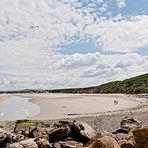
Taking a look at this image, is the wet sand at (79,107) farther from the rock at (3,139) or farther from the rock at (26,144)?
the rock at (26,144)

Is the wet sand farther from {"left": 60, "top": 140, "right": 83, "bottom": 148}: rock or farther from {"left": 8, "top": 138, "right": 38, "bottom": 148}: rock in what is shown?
{"left": 8, "top": 138, "right": 38, "bottom": 148}: rock

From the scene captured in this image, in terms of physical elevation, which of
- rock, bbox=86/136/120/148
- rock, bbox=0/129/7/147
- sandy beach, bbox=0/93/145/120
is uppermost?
sandy beach, bbox=0/93/145/120

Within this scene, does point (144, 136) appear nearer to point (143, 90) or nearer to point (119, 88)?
point (143, 90)

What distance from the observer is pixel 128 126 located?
23.0 metres

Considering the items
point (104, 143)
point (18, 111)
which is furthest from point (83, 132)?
point (18, 111)

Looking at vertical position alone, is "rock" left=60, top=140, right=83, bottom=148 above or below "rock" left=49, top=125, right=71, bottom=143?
below

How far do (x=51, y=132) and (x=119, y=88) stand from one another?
481ft

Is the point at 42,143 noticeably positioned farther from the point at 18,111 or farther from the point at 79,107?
the point at 79,107

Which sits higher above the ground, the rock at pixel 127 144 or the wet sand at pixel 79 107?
the wet sand at pixel 79 107

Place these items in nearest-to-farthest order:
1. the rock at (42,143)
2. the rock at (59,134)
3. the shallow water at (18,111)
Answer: the rock at (42,143) → the rock at (59,134) → the shallow water at (18,111)

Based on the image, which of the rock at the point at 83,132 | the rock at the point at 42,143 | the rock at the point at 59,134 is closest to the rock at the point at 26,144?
the rock at the point at 42,143

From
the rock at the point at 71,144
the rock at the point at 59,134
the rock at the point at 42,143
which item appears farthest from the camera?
the rock at the point at 59,134

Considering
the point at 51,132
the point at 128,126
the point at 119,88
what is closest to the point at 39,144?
the point at 51,132

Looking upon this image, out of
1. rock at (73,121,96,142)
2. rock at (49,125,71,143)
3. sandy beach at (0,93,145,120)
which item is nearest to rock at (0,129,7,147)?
rock at (49,125,71,143)
